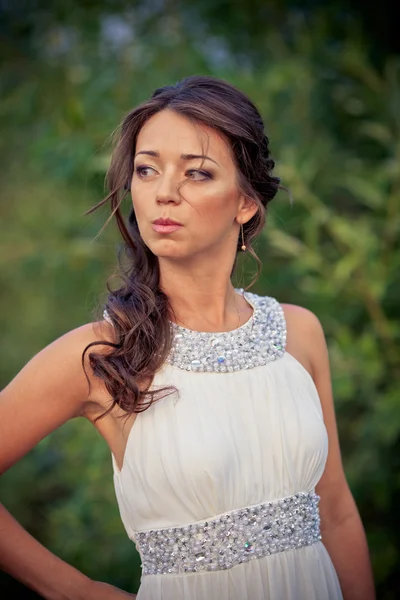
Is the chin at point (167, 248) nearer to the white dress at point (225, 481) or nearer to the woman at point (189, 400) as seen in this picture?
the woman at point (189, 400)

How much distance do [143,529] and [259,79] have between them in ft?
8.25

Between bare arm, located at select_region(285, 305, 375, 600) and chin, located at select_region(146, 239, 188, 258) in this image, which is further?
bare arm, located at select_region(285, 305, 375, 600)

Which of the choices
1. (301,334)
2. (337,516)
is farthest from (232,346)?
(337,516)

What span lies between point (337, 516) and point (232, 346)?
1.92 feet

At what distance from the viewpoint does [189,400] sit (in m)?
2.16

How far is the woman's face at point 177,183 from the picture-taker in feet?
7.03

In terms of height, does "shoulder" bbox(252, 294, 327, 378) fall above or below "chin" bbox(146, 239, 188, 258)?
below

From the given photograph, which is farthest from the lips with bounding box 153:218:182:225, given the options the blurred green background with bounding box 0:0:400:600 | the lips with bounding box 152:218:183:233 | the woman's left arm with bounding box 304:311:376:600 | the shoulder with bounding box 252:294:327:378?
the blurred green background with bounding box 0:0:400:600

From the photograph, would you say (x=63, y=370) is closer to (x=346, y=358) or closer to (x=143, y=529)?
(x=143, y=529)

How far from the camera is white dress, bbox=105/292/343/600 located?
210 centimetres

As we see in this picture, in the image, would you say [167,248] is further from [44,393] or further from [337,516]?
[337,516]

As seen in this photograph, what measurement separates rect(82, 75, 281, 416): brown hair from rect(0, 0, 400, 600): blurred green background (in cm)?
144

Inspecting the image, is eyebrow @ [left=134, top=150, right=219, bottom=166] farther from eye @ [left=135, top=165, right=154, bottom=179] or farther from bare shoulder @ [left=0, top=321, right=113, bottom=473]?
bare shoulder @ [left=0, top=321, right=113, bottom=473]

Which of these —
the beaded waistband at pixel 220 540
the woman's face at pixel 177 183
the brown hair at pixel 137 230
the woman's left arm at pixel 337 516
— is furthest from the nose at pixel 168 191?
the beaded waistband at pixel 220 540
